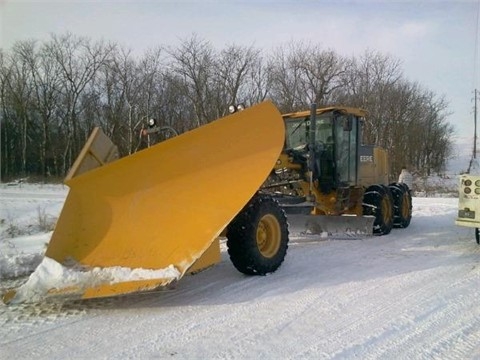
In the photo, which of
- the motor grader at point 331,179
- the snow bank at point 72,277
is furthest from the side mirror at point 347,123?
the snow bank at point 72,277

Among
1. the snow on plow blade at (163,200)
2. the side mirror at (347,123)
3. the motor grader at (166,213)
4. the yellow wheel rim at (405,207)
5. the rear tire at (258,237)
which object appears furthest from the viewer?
the yellow wheel rim at (405,207)

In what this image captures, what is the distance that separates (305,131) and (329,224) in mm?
Result: 1715

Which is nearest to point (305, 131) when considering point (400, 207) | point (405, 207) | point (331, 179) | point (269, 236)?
point (331, 179)

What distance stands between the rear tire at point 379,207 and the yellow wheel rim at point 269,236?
382 centimetres

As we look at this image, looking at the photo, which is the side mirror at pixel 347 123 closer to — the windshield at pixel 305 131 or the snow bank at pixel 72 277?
the windshield at pixel 305 131

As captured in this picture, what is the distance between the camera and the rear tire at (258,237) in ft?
16.1

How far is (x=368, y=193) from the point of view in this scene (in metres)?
8.84

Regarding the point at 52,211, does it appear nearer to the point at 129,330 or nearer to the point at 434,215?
the point at 129,330

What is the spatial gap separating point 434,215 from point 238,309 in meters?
9.17

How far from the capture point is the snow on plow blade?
4.14m

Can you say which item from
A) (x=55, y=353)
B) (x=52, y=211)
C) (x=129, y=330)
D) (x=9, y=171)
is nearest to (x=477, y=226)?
(x=129, y=330)

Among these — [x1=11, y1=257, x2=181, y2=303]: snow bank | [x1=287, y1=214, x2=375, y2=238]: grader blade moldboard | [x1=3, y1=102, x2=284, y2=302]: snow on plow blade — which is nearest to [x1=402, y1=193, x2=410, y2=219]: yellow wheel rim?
[x1=287, y1=214, x2=375, y2=238]: grader blade moldboard

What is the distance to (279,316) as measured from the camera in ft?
12.5

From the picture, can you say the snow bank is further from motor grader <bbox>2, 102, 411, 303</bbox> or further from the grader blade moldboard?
the grader blade moldboard
